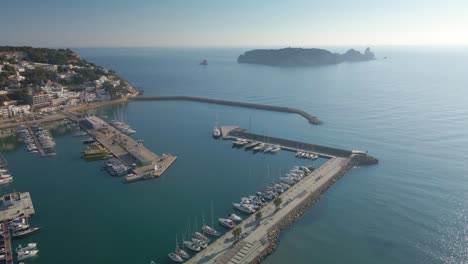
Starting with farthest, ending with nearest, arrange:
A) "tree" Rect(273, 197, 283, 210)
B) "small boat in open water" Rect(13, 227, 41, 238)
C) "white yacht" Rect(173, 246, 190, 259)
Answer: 1. "tree" Rect(273, 197, 283, 210)
2. "small boat in open water" Rect(13, 227, 41, 238)
3. "white yacht" Rect(173, 246, 190, 259)

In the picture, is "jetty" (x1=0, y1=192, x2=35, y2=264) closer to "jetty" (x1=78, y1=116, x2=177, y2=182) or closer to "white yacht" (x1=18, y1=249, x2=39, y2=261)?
"white yacht" (x1=18, y1=249, x2=39, y2=261)

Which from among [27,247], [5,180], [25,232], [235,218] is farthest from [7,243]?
[235,218]

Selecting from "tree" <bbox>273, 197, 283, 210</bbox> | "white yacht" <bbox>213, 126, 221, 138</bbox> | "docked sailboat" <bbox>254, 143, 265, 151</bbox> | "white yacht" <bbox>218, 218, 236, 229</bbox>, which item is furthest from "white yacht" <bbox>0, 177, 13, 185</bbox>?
"docked sailboat" <bbox>254, 143, 265, 151</bbox>

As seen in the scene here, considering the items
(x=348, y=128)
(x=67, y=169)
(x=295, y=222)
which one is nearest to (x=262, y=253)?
(x=295, y=222)

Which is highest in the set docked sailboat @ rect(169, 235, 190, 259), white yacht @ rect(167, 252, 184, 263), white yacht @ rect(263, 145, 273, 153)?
white yacht @ rect(263, 145, 273, 153)

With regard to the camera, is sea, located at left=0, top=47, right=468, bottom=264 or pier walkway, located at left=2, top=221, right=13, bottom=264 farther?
sea, located at left=0, top=47, right=468, bottom=264

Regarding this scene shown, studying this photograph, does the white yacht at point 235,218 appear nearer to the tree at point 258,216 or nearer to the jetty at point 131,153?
the tree at point 258,216

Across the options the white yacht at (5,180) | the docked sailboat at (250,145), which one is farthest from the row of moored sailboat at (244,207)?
the white yacht at (5,180)

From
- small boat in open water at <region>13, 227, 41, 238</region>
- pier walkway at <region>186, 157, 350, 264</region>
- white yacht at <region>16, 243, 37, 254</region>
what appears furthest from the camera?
small boat in open water at <region>13, 227, 41, 238</region>
